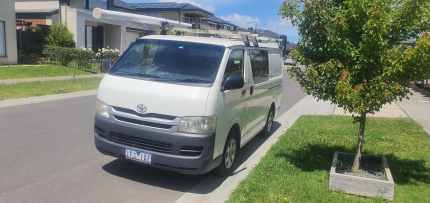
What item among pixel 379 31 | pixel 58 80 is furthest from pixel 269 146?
pixel 58 80

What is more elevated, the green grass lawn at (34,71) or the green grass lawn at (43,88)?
the green grass lawn at (34,71)

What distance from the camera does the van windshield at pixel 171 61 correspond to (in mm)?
5824

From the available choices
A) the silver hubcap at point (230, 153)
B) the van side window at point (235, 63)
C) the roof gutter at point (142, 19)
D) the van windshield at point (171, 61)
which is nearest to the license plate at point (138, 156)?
the van windshield at point (171, 61)

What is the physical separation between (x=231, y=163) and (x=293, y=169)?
943mm

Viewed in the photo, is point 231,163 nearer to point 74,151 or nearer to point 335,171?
point 335,171

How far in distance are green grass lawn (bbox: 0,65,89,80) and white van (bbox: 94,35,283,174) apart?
12.5 metres

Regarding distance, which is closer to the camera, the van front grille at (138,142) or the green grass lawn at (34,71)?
the van front grille at (138,142)

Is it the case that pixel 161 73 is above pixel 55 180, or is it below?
above

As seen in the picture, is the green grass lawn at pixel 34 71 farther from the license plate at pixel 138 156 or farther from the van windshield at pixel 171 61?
the license plate at pixel 138 156

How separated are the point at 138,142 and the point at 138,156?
0.58 ft

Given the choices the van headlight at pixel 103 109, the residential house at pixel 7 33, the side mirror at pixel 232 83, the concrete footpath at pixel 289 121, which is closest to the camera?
the concrete footpath at pixel 289 121

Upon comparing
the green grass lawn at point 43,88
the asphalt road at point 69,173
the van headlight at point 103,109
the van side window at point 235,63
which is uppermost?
the van side window at point 235,63

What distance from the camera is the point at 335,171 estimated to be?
5.86m

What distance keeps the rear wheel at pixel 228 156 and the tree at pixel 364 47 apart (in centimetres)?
143
